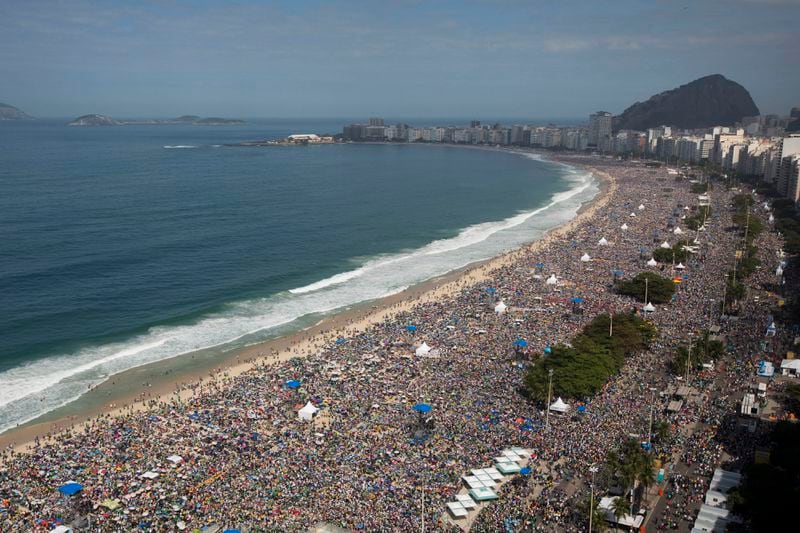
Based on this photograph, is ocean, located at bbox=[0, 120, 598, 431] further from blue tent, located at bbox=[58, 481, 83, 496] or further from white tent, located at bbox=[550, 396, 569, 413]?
white tent, located at bbox=[550, 396, 569, 413]

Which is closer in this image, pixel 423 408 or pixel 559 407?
pixel 423 408

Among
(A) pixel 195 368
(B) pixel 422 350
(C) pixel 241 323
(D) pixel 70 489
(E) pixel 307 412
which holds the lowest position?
(A) pixel 195 368

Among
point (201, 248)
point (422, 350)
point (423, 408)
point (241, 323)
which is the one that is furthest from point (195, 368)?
point (201, 248)

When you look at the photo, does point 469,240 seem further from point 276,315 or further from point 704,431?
point 704,431

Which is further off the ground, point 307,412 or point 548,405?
point 548,405

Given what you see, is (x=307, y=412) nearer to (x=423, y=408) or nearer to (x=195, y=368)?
(x=423, y=408)

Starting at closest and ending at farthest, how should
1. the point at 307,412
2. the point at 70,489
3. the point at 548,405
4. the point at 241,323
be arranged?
the point at 70,489 < the point at 548,405 < the point at 307,412 < the point at 241,323
